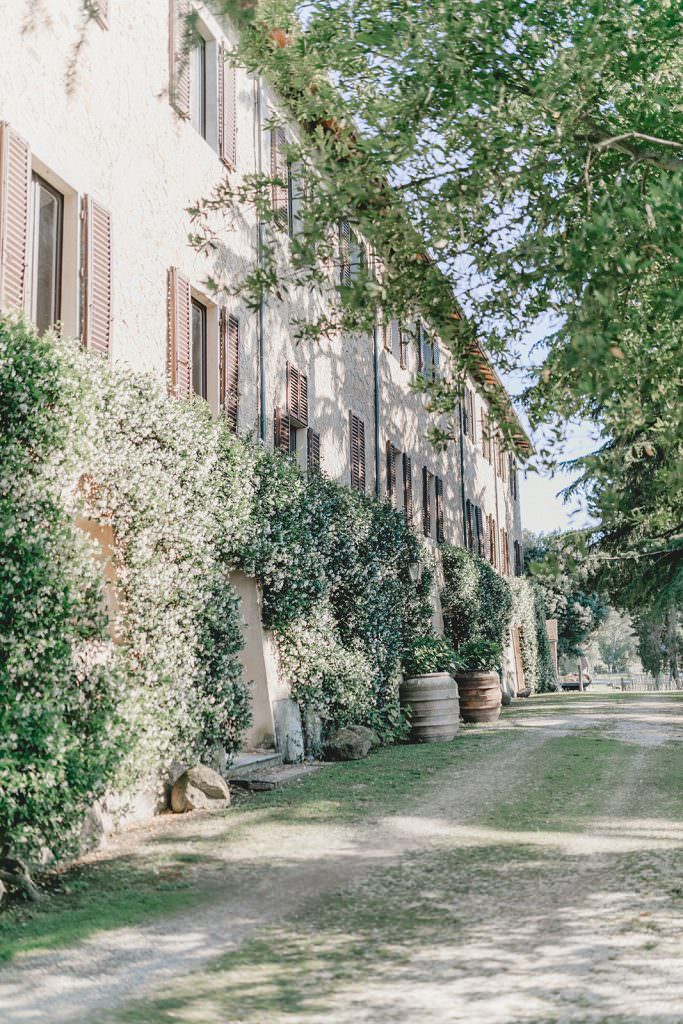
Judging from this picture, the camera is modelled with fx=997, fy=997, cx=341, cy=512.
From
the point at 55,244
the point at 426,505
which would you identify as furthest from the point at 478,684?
the point at 55,244

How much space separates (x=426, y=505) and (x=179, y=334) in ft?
38.6

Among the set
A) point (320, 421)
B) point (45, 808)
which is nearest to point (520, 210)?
point (45, 808)

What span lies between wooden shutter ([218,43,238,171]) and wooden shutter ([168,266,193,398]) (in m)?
2.44

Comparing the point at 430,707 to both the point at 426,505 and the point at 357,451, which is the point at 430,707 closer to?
the point at 357,451

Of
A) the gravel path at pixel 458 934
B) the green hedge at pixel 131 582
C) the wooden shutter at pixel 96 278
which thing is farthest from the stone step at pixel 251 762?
the wooden shutter at pixel 96 278

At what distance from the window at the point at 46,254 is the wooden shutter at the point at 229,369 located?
9.88ft

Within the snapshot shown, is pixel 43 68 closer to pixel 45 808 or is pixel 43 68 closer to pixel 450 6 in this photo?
pixel 450 6

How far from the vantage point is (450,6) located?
6.32m

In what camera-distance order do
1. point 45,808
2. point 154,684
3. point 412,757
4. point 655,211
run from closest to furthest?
point 655,211, point 45,808, point 154,684, point 412,757

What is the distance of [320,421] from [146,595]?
23.7 ft

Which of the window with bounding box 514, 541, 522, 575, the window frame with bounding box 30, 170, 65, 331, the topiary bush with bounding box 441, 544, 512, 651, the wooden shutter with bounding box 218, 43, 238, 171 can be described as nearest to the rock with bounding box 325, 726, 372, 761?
the window frame with bounding box 30, 170, 65, 331

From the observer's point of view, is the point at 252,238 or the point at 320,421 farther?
the point at 320,421

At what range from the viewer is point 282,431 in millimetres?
13000

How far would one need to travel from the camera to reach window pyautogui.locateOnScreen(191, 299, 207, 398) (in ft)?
36.4
